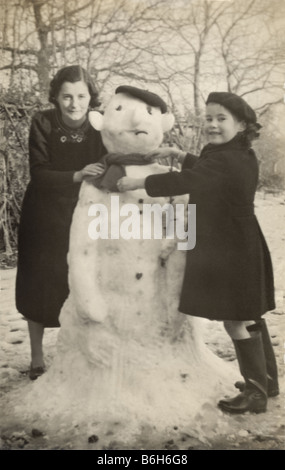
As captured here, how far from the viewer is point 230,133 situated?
2172 millimetres

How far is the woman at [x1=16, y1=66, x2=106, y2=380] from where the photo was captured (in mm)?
2320

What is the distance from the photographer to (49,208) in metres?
2.35

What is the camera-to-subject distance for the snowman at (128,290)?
2205 mm

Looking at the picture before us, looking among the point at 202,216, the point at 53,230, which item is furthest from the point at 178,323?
the point at 53,230

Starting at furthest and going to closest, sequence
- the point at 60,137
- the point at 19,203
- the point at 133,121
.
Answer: the point at 19,203, the point at 60,137, the point at 133,121

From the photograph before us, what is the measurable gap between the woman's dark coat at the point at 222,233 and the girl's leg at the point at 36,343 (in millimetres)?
600

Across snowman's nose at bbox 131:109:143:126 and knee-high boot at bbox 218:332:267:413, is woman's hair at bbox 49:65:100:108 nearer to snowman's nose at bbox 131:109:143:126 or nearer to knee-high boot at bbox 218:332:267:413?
snowman's nose at bbox 131:109:143:126

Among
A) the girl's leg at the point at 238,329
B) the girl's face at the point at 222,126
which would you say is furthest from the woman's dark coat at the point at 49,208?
the girl's leg at the point at 238,329

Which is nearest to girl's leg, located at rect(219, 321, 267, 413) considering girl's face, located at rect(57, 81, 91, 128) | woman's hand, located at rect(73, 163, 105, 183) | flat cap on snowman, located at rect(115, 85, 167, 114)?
woman's hand, located at rect(73, 163, 105, 183)

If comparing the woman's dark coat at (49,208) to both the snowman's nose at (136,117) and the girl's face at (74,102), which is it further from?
the snowman's nose at (136,117)

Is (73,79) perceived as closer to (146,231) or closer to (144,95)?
(144,95)

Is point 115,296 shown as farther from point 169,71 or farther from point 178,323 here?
point 169,71

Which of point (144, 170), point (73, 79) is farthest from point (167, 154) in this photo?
point (73, 79)

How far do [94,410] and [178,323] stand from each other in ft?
1.45
